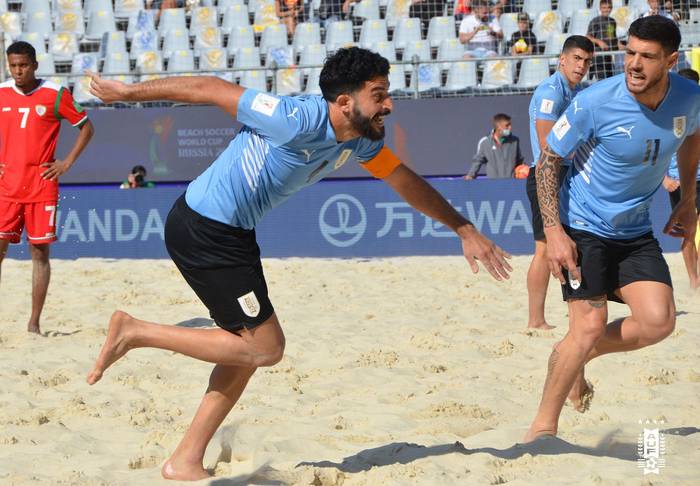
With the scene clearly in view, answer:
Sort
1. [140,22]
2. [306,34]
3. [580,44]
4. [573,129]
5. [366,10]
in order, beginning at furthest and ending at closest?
[140,22] < [366,10] < [306,34] < [580,44] < [573,129]

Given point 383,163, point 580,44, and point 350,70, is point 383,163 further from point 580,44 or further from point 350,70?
point 580,44

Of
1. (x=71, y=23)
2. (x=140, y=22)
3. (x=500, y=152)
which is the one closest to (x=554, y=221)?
(x=500, y=152)

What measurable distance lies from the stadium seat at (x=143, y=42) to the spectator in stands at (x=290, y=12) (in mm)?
1928

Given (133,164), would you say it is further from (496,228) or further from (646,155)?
(646,155)

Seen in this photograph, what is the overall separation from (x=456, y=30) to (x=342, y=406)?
9877 mm

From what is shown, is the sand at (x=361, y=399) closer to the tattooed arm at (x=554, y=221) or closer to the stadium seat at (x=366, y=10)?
the tattooed arm at (x=554, y=221)

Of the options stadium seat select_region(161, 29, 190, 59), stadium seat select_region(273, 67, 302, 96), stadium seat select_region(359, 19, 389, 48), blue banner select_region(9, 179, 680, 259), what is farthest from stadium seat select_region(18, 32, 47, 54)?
stadium seat select_region(359, 19, 389, 48)

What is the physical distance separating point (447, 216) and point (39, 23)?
1343 cm

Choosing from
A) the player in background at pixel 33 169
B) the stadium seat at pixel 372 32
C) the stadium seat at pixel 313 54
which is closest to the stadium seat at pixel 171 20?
the stadium seat at pixel 313 54

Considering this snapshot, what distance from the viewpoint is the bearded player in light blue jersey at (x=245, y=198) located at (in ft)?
11.8

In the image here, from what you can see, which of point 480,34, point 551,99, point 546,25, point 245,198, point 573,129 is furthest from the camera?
point 546,25

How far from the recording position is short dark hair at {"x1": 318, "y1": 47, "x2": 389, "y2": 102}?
3.64 metres

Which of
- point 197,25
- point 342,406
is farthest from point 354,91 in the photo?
point 197,25

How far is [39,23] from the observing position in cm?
1585
